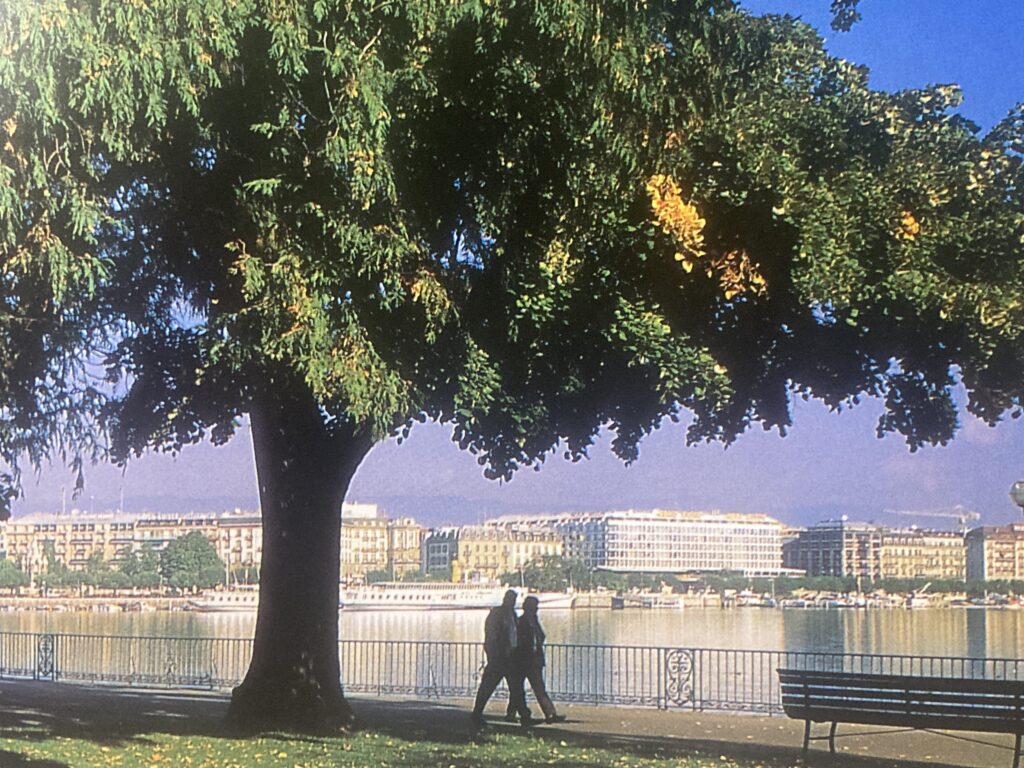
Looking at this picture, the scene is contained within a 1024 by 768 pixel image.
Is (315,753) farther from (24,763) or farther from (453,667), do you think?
(453,667)

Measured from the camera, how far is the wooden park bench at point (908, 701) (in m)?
11.1

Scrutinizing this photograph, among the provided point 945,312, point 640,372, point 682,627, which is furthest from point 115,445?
point 682,627

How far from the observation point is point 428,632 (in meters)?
23.8

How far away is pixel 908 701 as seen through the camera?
11727mm

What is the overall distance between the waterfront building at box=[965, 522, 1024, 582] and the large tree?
3021 mm

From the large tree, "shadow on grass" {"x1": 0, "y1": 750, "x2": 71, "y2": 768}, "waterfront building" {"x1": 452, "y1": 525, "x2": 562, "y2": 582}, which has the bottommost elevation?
"shadow on grass" {"x1": 0, "y1": 750, "x2": 71, "y2": 768}

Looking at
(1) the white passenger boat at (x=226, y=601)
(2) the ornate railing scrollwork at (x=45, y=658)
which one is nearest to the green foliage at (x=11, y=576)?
(1) the white passenger boat at (x=226, y=601)

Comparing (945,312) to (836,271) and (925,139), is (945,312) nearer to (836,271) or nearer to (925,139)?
(836,271)

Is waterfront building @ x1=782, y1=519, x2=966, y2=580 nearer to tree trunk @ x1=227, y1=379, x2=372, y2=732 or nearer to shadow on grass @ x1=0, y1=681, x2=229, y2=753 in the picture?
tree trunk @ x1=227, y1=379, x2=372, y2=732

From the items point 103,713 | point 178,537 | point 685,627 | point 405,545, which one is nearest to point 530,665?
point 405,545

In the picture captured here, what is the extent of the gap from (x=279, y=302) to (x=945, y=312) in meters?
6.09

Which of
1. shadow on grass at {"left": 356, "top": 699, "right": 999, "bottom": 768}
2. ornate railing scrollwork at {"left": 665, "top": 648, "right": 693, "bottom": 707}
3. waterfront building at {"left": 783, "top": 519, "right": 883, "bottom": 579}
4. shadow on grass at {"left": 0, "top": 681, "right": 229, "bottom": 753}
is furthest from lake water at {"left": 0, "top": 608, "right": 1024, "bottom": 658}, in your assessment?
shadow on grass at {"left": 356, "top": 699, "right": 999, "bottom": 768}

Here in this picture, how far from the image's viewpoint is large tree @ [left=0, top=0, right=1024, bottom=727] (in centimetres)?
870

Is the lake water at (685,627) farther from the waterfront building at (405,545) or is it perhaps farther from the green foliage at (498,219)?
the green foliage at (498,219)
